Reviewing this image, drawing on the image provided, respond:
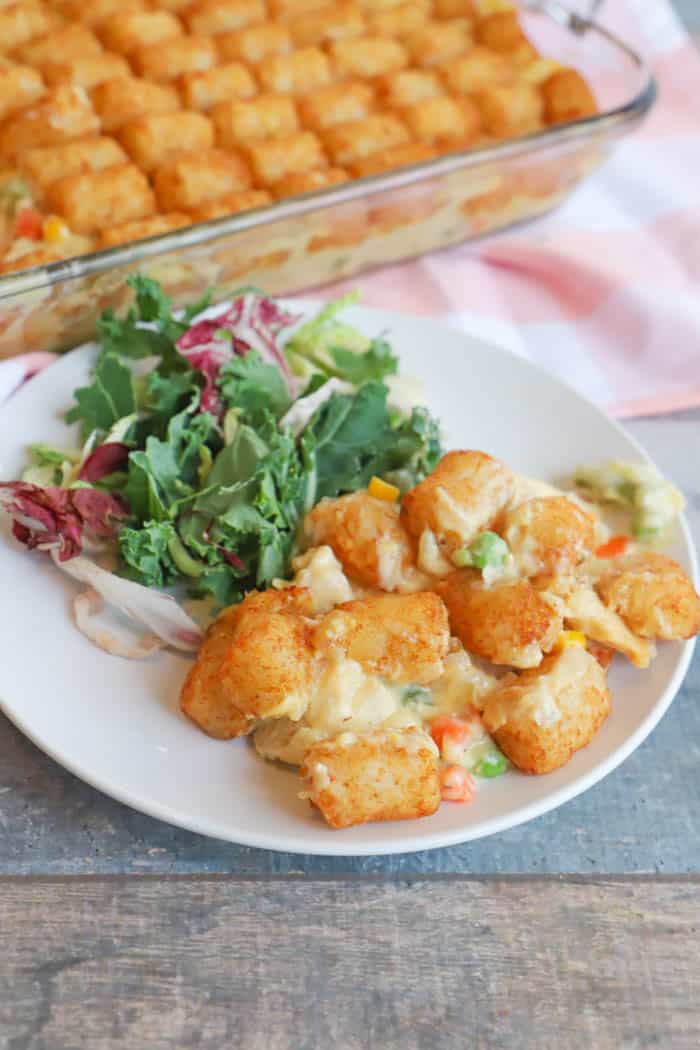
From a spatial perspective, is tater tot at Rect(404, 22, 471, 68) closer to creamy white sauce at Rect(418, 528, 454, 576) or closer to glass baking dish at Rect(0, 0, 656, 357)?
glass baking dish at Rect(0, 0, 656, 357)

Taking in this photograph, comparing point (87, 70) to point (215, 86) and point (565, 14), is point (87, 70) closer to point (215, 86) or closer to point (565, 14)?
point (215, 86)

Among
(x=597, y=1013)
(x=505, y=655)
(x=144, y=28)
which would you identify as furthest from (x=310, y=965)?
(x=144, y=28)

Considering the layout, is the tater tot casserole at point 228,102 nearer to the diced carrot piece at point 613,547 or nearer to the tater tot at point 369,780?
the diced carrot piece at point 613,547

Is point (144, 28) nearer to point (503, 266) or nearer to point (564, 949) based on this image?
point (503, 266)

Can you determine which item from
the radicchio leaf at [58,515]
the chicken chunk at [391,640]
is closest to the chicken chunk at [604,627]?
the chicken chunk at [391,640]

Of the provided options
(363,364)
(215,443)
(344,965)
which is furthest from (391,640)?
(363,364)
